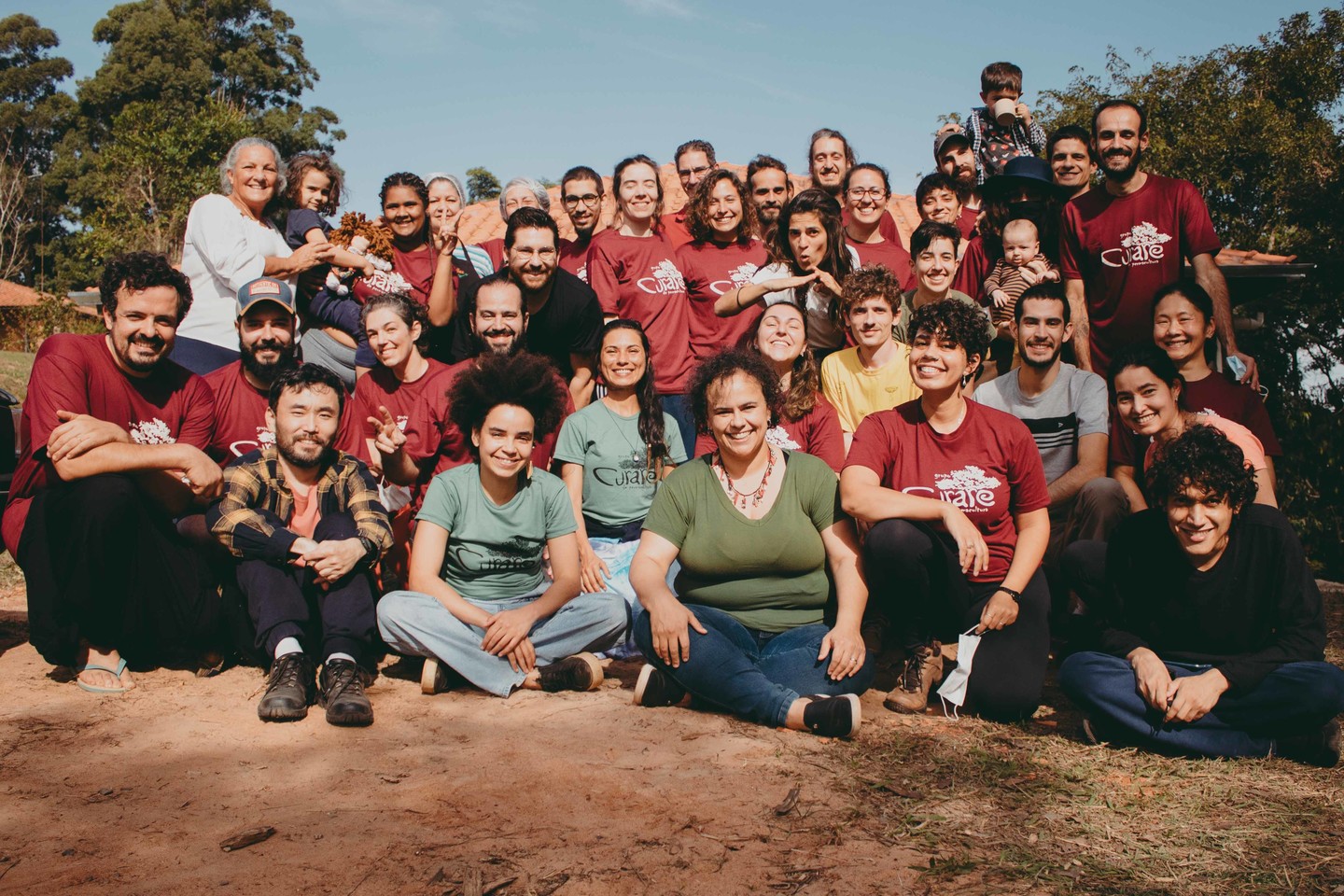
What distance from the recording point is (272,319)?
199 inches

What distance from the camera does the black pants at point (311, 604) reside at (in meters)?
4.18

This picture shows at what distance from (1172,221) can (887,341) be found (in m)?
1.82

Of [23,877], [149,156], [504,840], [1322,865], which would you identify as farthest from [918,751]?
[149,156]

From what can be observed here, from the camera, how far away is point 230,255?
18.3 ft

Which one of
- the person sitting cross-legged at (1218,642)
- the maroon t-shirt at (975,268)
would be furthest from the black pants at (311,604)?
the maroon t-shirt at (975,268)

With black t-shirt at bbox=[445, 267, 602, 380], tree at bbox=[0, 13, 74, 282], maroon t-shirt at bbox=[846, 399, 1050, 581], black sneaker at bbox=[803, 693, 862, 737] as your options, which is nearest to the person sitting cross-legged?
maroon t-shirt at bbox=[846, 399, 1050, 581]

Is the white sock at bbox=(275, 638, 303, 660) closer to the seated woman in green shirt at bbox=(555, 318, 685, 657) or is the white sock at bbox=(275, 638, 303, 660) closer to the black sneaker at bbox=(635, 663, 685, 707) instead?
the black sneaker at bbox=(635, 663, 685, 707)

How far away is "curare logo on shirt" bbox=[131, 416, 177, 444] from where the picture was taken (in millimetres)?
4551

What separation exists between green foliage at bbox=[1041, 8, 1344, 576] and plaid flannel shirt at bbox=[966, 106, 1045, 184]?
3400 millimetres

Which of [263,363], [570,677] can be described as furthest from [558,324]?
[570,677]

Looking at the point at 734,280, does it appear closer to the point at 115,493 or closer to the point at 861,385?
the point at 861,385

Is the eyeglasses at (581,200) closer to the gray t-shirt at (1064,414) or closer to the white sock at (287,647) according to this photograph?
the gray t-shirt at (1064,414)

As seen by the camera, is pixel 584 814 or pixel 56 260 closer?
pixel 584 814

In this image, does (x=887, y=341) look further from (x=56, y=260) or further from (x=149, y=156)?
(x=56, y=260)
